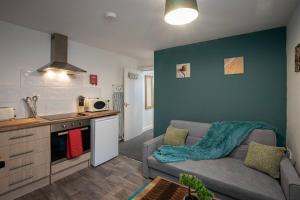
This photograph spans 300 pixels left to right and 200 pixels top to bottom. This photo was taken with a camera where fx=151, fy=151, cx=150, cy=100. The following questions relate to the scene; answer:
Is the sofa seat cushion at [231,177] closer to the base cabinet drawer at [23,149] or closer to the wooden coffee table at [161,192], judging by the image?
the wooden coffee table at [161,192]

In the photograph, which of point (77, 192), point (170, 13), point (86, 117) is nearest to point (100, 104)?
point (86, 117)

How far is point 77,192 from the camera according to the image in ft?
6.74

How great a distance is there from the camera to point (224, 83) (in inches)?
108

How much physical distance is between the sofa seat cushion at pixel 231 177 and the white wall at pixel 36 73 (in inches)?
81.0

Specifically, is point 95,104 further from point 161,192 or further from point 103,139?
point 161,192

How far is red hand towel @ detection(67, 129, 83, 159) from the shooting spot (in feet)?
7.78

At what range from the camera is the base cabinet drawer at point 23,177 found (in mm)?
1799

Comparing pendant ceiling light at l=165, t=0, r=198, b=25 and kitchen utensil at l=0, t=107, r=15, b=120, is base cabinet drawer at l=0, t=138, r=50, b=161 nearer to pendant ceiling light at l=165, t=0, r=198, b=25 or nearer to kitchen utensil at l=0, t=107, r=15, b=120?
kitchen utensil at l=0, t=107, r=15, b=120

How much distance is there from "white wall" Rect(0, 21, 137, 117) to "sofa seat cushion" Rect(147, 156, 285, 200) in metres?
2.06

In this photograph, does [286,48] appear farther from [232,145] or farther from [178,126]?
[178,126]

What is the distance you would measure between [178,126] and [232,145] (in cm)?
95

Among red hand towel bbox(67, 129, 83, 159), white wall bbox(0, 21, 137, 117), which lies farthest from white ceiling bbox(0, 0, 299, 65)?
red hand towel bbox(67, 129, 83, 159)

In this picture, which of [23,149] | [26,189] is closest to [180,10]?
[23,149]

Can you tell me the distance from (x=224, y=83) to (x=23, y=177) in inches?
132
